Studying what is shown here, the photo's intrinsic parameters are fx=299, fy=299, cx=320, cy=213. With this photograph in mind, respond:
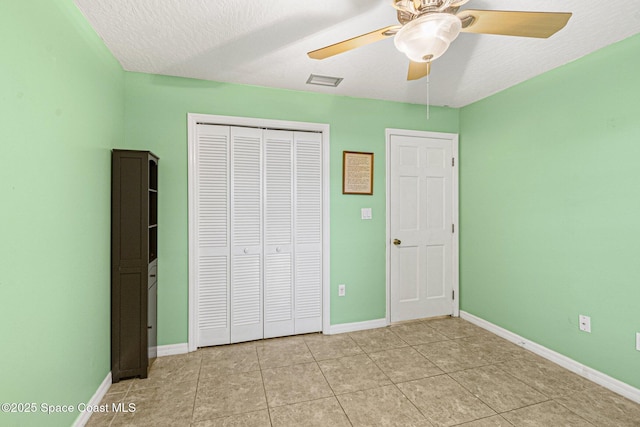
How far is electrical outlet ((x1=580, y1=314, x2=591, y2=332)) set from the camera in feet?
7.57

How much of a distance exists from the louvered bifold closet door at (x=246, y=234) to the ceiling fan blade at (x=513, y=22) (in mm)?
2016

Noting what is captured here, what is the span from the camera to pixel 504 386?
2.18 meters

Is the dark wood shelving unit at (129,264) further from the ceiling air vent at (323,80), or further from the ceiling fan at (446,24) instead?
the ceiling fan at (446,24)

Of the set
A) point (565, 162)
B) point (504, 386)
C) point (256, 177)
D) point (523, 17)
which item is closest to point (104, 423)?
point (256, 177)

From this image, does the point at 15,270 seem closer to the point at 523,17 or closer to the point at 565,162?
the point at 523,17

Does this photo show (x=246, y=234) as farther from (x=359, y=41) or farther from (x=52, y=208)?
(x=359, y=41)

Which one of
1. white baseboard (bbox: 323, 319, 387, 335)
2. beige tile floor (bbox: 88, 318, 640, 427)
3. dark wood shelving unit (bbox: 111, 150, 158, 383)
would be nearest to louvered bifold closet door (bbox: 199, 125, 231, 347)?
beige tile floor (bbox: 88, 318, 640, 427)

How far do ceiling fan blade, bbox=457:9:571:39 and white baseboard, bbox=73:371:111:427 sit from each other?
2912mm

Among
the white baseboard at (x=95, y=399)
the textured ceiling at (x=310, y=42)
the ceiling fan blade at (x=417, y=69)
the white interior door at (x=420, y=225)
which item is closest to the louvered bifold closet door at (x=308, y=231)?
the textured ceiling at (x=310, y=42)

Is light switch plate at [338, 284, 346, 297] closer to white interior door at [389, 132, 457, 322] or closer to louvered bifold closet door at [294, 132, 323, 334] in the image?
louvered bifold closet door at [294, 132, 323, 334]

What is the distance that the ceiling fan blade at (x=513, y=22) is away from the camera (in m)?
1.26

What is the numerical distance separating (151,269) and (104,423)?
1.03 meters

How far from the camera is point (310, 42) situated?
212 centimetres

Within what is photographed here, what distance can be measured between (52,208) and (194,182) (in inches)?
50.0
